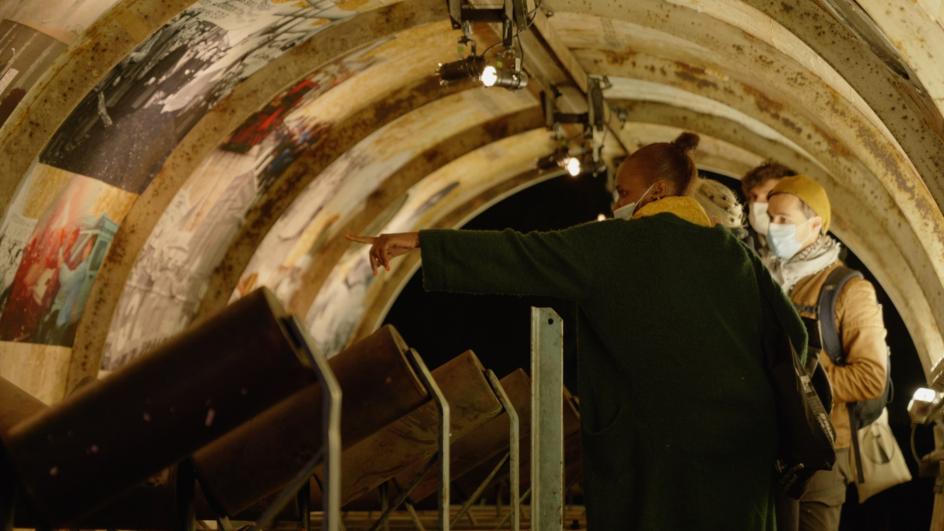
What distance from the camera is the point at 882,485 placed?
20.9 feet

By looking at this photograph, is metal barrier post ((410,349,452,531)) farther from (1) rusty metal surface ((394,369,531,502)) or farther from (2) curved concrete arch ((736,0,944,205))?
(2) curved concrete arch ((736,0,944,205))

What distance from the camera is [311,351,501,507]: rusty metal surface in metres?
6.32

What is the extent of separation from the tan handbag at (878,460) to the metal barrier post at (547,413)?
8.52ft

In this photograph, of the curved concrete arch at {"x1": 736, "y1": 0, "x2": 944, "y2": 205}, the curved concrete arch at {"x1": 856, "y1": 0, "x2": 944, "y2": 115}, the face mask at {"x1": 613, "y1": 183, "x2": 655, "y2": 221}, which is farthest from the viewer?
the curved concrete arch at {"x1": 736, "y1": 0, "x2": 944, "y2": 205}

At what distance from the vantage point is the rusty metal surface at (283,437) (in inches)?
153

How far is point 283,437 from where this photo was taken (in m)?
3.97

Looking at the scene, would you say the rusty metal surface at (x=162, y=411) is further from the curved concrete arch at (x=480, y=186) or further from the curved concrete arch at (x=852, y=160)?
the curved concrete arch at (x=480, y=186)

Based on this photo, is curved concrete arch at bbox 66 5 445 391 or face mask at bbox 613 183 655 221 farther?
curved concrete arch at bbox 66 5 445 391

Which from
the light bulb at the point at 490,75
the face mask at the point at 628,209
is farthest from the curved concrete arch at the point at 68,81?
the face mask at the point at 628,209

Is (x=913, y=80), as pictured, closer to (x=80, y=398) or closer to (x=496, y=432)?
(x=496, y=432)

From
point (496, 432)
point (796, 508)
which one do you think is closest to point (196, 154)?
point (496, 432)

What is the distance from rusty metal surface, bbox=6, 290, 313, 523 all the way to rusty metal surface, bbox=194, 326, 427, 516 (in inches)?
14.9

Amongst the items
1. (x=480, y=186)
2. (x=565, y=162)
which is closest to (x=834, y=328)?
(x=565, y=162)

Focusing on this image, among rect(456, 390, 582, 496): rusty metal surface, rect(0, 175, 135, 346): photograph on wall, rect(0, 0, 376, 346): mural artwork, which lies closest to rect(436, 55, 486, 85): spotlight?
rect(0, 0, 376, 346): mural artwork
